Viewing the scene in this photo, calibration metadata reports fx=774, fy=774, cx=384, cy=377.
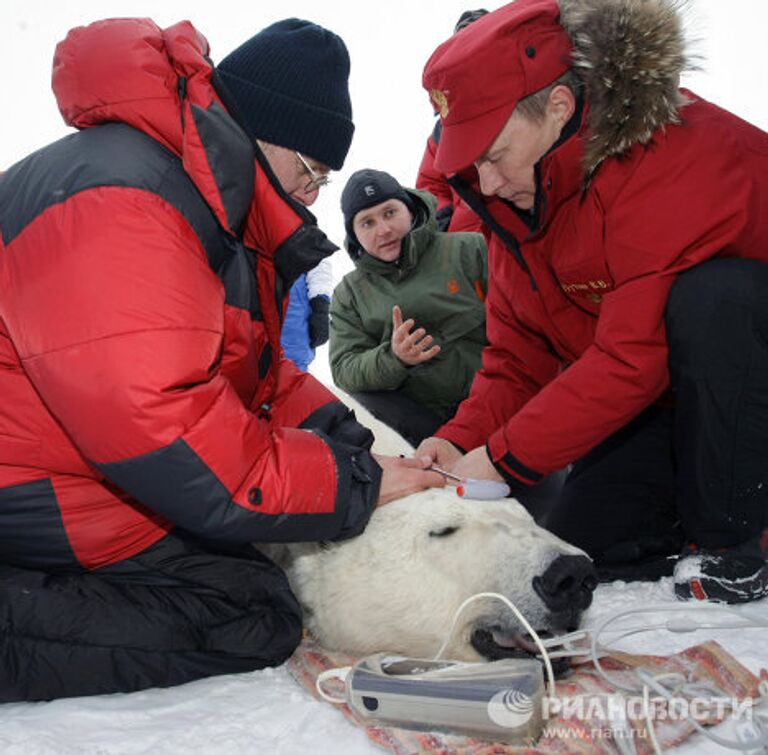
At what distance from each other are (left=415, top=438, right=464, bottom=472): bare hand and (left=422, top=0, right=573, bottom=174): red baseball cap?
0.82 metres

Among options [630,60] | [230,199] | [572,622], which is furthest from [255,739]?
[630,60]

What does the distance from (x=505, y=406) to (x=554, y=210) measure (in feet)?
2.41

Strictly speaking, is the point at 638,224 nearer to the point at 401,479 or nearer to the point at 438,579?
the point at 401,479

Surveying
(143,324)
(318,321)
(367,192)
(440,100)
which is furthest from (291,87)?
(318,321)

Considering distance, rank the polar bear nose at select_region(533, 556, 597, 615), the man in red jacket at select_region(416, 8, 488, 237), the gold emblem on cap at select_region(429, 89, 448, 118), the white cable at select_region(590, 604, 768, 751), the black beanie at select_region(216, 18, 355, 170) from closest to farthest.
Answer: the white cable at select_region(590, 604, 768, 751), the polar bear nose at select_region(533, 556, 597, 615), the black beanie at select_region(216, 18, 355, 170), the gold emblem on cap at select_region(429, 89, 448, 118), the man in red jacket at select_region(416, 8, 488, 237)

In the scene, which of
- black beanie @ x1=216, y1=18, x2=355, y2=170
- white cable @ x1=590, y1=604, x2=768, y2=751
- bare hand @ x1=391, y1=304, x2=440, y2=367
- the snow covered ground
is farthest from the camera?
bare hand @ x1=391, y1=304, x2=440, y2=367

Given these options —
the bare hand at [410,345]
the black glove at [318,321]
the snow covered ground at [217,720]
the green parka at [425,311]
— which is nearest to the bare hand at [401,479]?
the snow covered ground at [217,720]

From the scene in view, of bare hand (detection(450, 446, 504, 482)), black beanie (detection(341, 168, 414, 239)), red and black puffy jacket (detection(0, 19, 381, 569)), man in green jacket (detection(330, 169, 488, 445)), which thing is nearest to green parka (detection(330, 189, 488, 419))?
man in green jacket (detection(330, 169, 488, 445))

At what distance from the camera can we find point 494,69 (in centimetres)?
188

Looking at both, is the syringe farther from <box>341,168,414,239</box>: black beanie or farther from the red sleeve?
<box>341,168,414,239</box>: black beanie

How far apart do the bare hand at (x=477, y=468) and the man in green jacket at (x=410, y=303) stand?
104cm

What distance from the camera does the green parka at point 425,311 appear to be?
3363 millimetres

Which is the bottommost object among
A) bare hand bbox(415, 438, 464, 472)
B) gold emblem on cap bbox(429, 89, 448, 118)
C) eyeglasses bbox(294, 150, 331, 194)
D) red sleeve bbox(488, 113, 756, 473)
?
bare hand bbox(415, 438, 464, 472)

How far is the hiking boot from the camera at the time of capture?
1836mm
